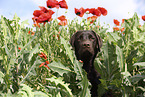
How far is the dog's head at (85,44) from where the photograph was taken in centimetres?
185

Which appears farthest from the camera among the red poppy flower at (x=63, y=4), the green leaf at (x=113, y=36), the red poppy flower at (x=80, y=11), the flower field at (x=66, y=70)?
the red poppy flower at (x=80, y=11)

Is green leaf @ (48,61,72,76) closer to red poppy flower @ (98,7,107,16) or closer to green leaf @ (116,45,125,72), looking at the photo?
green leaf @ (116,45,125,72)

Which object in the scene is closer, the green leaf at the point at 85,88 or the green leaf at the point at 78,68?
the green leaf at the point at 85,88

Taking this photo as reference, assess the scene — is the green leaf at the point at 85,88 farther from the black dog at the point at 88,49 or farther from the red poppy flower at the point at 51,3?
the red poppy flower at the point at 51,3

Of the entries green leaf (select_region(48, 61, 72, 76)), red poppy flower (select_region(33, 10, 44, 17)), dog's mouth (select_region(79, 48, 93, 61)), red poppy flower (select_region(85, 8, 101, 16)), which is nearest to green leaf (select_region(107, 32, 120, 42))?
dog's mouth (select_region(79, 48, 93, 61))

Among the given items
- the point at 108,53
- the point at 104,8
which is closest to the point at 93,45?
the point at 108,53

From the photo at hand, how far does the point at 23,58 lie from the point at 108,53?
988 millimetres

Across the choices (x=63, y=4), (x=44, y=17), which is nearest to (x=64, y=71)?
(x=44, y=17)

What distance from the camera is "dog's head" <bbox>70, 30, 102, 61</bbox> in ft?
6.08

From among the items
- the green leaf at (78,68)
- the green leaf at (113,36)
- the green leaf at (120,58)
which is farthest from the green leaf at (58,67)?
the green leaf at (113,36)

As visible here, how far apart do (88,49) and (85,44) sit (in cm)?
6

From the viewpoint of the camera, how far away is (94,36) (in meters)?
2.02

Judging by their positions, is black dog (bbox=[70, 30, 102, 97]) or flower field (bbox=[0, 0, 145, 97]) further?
black dog (bbox=[70, 30, 102, 97])

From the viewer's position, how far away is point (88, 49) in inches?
72.6
